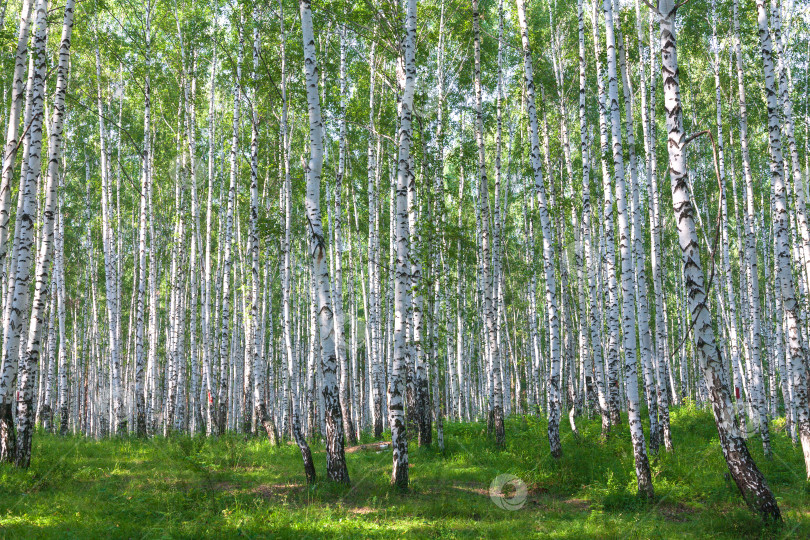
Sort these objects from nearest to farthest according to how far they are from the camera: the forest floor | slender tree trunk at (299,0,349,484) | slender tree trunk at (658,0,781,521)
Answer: slender tree trunk at (658,0,781,521) → the forest floor → slender tree trunk at (299,0,349,484)

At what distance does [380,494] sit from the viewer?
8445mm

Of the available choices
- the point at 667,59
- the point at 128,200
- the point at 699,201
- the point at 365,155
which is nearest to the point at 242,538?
the point at 667,59

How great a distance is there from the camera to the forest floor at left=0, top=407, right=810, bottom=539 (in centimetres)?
647

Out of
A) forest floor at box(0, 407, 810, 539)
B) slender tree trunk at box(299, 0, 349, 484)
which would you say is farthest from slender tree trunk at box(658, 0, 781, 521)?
Answer: slender tree trunk at box(299, 0, 349, 484)

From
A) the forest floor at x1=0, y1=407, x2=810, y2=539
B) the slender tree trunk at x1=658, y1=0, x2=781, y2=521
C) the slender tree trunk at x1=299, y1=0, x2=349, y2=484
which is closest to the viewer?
the slender tree trunk at x1=658, y1=0, x2=781, y2=521

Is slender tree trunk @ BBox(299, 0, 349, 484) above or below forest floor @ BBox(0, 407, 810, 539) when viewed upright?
above

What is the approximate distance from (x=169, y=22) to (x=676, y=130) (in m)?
17.6

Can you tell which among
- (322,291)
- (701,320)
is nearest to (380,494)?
(322,291)

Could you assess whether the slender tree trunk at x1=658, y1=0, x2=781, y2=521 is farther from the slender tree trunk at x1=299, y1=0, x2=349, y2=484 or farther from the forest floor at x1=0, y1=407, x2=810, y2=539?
the slender tree trunk at x1=299, y1=0, x2=349, y2=484

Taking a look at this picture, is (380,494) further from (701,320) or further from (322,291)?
(701,320)

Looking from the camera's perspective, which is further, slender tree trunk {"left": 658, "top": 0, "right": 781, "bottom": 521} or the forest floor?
the forest floor

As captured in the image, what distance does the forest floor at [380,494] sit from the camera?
6.47 m

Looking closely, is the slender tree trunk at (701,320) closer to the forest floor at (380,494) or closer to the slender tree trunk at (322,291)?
the forest floor at (380,494)

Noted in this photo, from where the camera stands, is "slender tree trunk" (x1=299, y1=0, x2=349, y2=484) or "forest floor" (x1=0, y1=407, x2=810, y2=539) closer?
"forest floor" (x1=0, y1=407, x2=810, y2=539)
